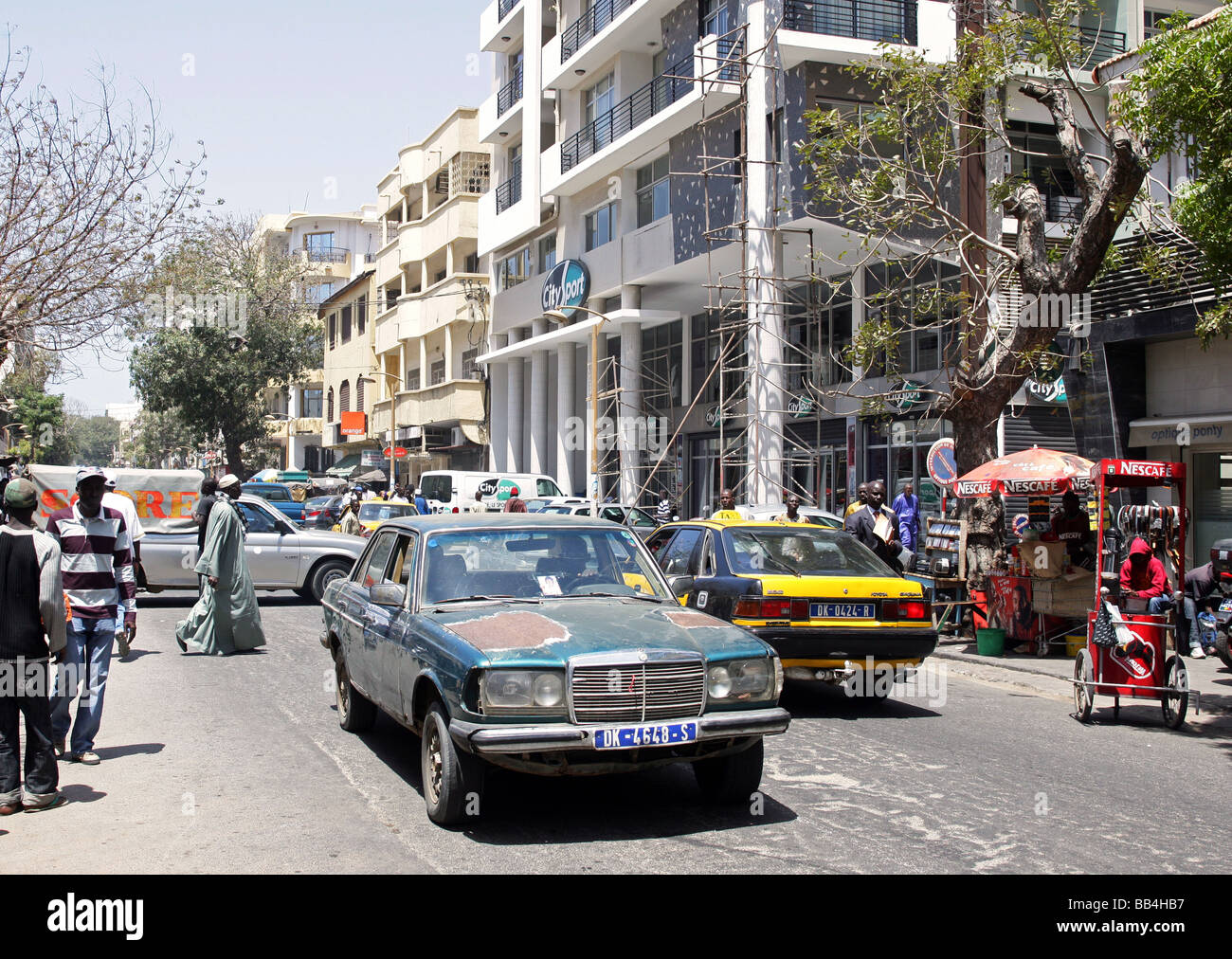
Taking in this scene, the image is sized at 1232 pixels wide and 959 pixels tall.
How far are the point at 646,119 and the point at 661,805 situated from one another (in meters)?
25.6

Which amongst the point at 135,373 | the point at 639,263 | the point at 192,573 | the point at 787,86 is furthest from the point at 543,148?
the point at 192,573

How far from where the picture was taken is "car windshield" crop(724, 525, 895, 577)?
10.1 metres

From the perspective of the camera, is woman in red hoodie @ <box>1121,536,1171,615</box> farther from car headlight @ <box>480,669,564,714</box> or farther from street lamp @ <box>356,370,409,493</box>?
street lamp @ <box>356,370,409,493</box>

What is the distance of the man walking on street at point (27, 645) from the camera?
6305 mm

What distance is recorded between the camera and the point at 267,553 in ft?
58.7

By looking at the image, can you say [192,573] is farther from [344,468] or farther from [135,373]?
[344,468]

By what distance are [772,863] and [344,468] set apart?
5938cm

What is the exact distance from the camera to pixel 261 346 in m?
47.8

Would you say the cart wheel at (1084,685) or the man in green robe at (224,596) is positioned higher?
the man in green robe at (224,596)

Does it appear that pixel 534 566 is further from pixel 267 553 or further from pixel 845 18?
pixel 845 18

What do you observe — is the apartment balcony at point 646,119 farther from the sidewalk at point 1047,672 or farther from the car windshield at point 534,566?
the car windshield at point 534,566

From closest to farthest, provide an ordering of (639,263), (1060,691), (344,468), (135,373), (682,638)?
(682,638) → (1060,691) → (639,263) → (135,373) → (344,468)

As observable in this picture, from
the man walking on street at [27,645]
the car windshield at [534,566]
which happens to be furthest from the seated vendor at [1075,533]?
the man walking on street at [27,645]

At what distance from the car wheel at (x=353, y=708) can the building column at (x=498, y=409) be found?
34.2 meters
